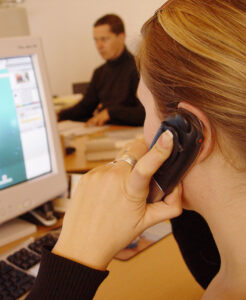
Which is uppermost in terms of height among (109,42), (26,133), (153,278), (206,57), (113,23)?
(113,23)

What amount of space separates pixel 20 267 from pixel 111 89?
2385 mm

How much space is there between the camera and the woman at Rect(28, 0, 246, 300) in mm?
570

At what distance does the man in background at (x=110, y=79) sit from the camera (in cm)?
306

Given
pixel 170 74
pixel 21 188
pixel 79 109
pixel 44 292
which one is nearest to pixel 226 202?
pixel 170 74

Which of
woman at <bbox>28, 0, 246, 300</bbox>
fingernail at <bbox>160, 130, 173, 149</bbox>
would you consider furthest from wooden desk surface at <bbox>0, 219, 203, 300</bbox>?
fingernail at <bbox>160, 130, 173, 149</bbox>

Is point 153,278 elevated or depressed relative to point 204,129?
depressed

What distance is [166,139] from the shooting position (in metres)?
0.62

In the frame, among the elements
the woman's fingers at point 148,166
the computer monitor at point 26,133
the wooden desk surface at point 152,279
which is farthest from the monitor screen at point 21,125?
the woman's fingers at point 148,166

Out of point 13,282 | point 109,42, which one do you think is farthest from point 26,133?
point 109,42

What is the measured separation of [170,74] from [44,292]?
1.47 feet

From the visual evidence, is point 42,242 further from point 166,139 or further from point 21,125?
point 166,139

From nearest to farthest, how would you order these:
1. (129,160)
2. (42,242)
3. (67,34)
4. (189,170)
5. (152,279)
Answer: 1. (189,170)
2. (129,160)
3. (152,279)
4. (42,242)
5. (67,34)

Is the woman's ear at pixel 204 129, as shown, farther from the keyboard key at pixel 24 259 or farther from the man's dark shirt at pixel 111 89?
the man's dark shirt at pixel 111 89

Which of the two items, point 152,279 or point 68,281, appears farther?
point 152,279
